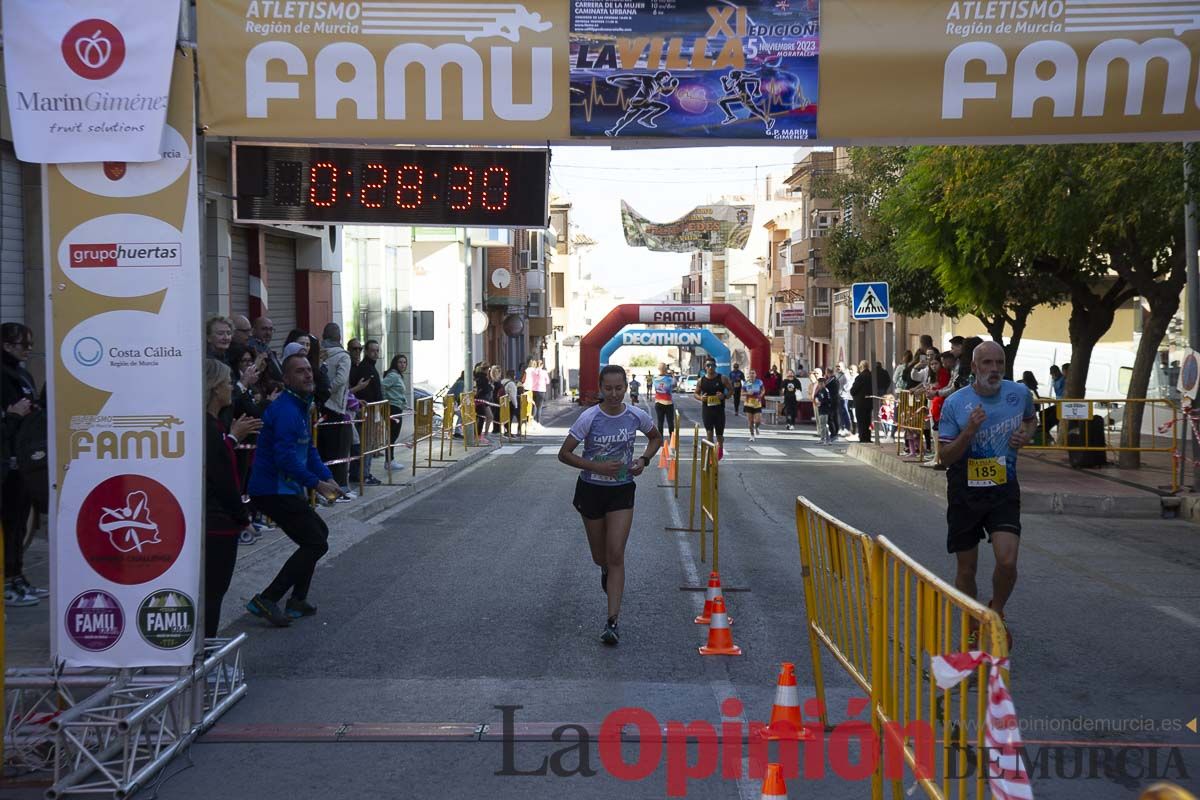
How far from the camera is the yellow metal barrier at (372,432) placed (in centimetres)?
1689

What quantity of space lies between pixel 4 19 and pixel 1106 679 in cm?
710

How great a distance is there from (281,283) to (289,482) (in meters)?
14.4

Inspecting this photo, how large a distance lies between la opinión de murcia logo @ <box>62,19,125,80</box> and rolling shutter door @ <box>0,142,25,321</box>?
7.13 m

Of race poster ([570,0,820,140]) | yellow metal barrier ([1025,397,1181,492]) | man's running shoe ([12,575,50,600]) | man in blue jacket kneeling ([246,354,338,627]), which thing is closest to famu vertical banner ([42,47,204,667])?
race poster ([570,0,820,140])

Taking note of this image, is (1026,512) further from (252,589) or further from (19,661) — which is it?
(19,661)

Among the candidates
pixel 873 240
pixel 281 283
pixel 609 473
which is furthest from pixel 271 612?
pixel 873 240

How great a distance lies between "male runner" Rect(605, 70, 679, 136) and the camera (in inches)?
284

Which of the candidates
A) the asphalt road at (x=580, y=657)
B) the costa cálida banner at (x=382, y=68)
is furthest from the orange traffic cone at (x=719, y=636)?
the costa cálida banner at (x=382, y=68)

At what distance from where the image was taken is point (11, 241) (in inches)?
531

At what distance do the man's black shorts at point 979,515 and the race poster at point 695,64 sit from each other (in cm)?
251

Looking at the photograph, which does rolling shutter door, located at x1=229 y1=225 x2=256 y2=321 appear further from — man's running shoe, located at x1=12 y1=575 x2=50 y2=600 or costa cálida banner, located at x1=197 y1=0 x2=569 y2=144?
costa cálida banner, located at x1=197 y1=0 x2=569 y2=144

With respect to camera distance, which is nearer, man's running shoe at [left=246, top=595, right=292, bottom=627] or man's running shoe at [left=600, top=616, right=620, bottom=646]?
man's running shoe at [left=600, top=616, right=620, bottom=646]

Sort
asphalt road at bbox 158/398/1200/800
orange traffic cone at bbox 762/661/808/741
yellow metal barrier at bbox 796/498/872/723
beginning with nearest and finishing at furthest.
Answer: yellow metal barrier at bbox 796/498/872/723 → asphalt road at bbox 158/398/1200/800 → orange traffic cone at bbox 762/661/808/741

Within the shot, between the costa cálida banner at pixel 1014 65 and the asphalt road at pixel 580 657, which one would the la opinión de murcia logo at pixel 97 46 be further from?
the costa cálida banner at pixel 1014 65
